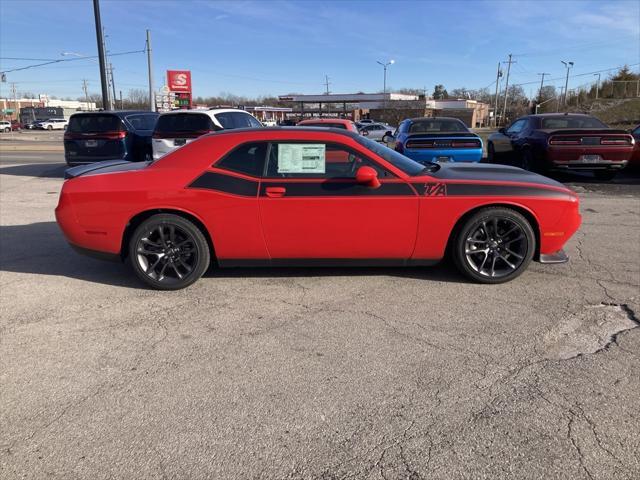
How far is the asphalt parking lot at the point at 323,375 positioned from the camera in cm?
239

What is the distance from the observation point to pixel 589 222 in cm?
726

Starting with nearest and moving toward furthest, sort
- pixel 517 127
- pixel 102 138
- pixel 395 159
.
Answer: pixel 395 159, pixel 102 138, pixel 517 127

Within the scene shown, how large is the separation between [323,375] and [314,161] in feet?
7.02

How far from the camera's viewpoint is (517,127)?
478 inches

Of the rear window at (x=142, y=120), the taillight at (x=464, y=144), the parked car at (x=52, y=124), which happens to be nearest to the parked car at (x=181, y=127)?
the rear window at (x=142, y=120)

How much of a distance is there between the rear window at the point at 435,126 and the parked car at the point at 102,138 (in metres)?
6.72

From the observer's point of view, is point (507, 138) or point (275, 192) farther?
point (507, 138)

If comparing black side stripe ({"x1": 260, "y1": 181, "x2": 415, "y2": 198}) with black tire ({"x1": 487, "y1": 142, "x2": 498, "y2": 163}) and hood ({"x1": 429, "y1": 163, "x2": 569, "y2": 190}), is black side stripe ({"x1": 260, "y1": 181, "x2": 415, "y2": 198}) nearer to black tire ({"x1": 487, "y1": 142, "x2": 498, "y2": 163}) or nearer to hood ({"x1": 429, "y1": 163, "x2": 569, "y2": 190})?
hood ({"x1": 429, "y1": 163, "x2": 569, "y2": 190})

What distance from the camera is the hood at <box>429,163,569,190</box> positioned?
4.63 m

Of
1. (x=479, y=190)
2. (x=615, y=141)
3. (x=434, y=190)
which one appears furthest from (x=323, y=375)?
(x=615, y=141)

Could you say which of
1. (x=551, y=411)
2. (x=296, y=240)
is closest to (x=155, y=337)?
(x=296, y=240)

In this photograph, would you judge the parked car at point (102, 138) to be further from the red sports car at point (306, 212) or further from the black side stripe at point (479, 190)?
the black side stripe at point (479, 190)

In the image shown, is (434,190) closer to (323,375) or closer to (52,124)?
(323,375)

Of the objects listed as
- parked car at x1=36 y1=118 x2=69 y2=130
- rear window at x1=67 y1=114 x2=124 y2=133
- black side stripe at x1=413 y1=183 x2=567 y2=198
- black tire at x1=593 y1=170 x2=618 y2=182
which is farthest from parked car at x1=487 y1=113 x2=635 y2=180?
parked car at x1=36 y1=118 x2=69 y2=130
